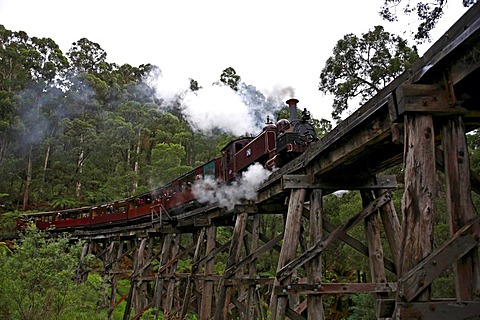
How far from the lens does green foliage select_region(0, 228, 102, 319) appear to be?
7301 mm

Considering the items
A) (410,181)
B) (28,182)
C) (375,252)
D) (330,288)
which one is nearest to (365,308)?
(375,252)

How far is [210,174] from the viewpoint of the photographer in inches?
513

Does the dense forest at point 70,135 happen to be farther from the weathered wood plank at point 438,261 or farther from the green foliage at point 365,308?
the weathered wood plank at point 438,261

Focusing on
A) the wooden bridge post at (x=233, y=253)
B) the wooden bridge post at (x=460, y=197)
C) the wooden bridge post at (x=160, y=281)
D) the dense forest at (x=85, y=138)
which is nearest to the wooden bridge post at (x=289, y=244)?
the wooden bridge post at (x=233, y=253)

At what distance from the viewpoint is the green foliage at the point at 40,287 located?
7301mm

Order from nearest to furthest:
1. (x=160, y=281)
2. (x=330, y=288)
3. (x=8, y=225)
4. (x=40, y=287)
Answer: (x=330, y=288) → (x=40, y=287) → (x=160, y=281) → (x=8, y=225)

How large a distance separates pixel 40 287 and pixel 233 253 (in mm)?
3749

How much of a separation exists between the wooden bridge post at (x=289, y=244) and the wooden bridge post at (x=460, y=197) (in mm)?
2924

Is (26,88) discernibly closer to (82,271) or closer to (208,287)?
(82,271)

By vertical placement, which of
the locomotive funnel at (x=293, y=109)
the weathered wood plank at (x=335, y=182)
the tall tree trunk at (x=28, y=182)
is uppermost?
the tall tree trunk at (x=28, y=182)

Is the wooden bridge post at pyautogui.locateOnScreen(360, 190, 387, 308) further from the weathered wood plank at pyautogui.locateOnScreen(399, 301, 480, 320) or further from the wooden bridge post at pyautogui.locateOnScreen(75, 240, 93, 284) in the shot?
the wooden bridge post at pyautogui.locateOnScreen(75, 240, 93, 284)

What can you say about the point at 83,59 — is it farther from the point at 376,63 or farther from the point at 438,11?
the point at 438,11

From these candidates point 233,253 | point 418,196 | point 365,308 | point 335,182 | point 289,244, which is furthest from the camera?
point 365,308

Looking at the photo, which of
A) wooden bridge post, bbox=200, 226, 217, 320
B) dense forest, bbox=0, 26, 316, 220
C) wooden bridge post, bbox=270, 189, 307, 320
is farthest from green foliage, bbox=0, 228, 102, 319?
dense forest, bbox=0, 26, 316, 220
